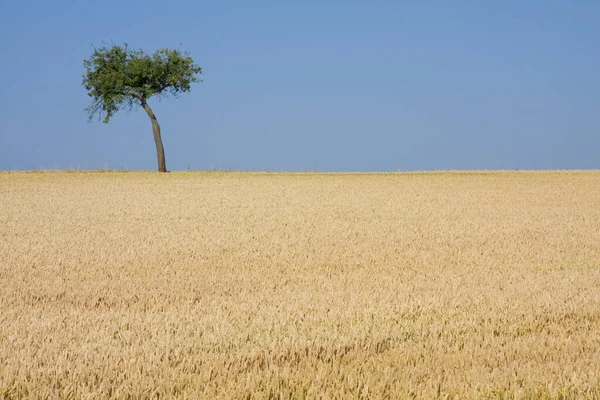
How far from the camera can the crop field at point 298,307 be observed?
3.85 m

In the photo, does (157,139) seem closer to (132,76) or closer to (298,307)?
(132,76)

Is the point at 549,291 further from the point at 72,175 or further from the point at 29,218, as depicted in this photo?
the point at 72,175

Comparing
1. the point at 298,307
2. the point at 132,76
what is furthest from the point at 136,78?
the point at 298,307

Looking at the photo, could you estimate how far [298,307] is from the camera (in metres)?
5.54

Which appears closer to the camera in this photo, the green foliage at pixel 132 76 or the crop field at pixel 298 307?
the crop field at pixel 298 307

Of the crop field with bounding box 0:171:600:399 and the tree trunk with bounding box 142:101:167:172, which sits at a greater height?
the tree trunk with bounding box 142:101:167:172

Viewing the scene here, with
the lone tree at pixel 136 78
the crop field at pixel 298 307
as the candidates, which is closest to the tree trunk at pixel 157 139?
the lone tree at pixel 136 78

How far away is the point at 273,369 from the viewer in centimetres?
398

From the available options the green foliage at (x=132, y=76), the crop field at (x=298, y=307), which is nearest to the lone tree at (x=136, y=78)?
the green foliage at (x=132, y=76)

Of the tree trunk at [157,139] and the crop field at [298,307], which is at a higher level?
the tree trunk at [157,139]

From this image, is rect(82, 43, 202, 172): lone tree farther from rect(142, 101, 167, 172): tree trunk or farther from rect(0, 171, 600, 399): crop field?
rect(0, 171, 600, 399): crop field

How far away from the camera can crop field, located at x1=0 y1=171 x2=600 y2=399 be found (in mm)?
3848

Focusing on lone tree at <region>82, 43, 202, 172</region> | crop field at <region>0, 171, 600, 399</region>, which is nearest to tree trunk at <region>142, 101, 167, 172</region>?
lone tree at <region>82, 43, 202, 172</region>

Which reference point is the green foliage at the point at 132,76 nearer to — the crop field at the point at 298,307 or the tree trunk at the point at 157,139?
the tree trunk at the point at 157,139
